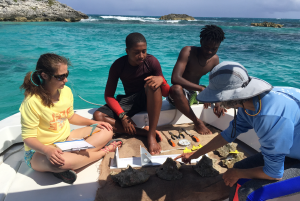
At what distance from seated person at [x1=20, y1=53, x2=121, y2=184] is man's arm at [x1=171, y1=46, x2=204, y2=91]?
4.97 feet

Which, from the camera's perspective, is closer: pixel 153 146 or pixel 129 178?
pixel 129 178

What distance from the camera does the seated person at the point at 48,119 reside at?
1.88 meters

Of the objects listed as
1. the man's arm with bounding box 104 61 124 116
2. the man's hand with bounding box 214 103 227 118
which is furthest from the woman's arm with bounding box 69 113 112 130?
the man's hand with bounding box 214 103 227 118

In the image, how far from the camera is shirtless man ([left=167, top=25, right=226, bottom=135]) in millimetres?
2908

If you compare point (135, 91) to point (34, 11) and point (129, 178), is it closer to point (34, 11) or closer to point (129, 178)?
point (129, 178)

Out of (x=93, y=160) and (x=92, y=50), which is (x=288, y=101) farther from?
(x=92, y=50)

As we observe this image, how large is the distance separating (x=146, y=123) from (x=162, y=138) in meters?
0.35

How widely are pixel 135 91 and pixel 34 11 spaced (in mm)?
42258

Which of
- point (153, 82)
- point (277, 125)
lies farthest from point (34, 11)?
point (277, 125)

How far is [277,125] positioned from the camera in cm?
126

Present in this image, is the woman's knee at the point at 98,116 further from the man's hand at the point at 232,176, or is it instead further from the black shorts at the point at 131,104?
the man's hand at the point at 232,176

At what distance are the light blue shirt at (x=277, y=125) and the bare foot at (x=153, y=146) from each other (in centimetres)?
136

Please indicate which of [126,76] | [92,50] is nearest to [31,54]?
[92,50]

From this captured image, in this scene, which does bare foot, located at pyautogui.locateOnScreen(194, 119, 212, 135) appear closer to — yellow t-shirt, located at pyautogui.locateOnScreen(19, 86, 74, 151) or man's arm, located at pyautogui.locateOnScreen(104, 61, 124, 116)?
man's arm, located at pyautogui.locateOnScreen(104, 61, 124, 116)
